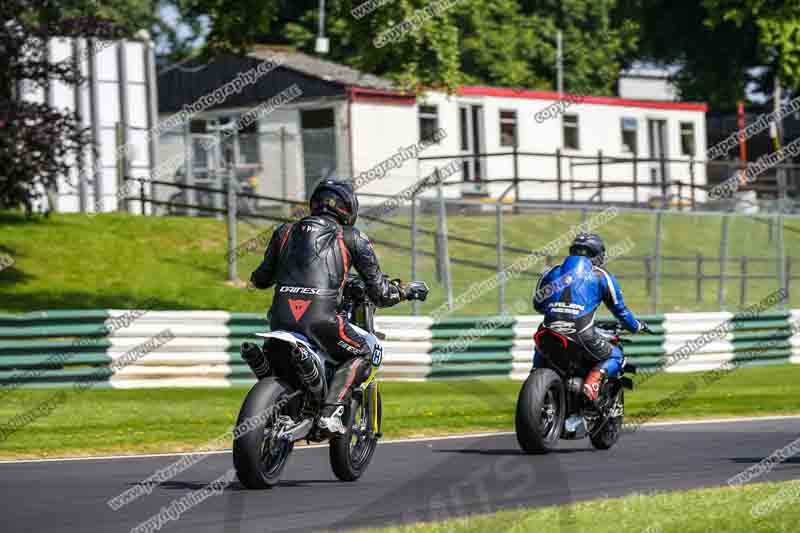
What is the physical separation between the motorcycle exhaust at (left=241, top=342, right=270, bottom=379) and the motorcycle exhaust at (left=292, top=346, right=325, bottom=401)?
0.19 meters

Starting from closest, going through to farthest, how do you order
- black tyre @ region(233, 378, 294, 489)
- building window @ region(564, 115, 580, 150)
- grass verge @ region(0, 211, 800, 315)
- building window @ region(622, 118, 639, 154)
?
black tyre @ region(233, 378, 294, 489)
grass verge @ region(0, 211, 800, 315)
building window @ region(564, 115, 580, 150)
building window @ region(622, 118, 639, 154)

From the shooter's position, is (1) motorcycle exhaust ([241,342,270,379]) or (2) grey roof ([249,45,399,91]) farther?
(2) grey roof ([249,45,399,91])

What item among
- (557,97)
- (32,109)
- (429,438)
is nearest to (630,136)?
(557,97)

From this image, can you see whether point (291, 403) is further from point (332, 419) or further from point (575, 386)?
point (575, 386)

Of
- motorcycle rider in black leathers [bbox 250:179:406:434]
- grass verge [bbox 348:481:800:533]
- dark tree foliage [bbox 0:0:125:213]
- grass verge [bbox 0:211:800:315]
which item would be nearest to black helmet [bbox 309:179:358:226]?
motorcycle rider in black leathers [bbox 250:179:406:434]

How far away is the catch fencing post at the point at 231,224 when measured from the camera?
23.9m

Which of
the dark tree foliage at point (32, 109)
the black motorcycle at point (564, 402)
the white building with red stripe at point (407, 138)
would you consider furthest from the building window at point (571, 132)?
the black motorcycle at point (564, 402)

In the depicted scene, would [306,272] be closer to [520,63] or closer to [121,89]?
[121,89]

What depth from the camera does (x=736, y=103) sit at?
52.6 m

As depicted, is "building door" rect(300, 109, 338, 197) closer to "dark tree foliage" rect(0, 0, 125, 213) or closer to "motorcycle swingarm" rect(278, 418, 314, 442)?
"dark tree foliage" rect(0, 0, 125, 213)

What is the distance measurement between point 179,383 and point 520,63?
4166 centimetres

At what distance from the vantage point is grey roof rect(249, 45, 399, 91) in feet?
127

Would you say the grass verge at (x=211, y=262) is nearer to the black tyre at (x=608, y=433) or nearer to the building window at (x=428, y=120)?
the building window at (x=428, y=120)

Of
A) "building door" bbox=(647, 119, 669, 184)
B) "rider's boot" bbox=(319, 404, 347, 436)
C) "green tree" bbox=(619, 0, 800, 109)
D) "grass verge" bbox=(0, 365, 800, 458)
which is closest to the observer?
"rider's boot" bbox=(319, 404, 347, 436)
